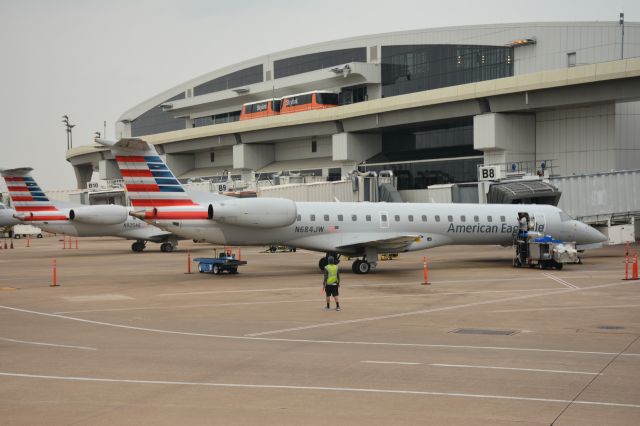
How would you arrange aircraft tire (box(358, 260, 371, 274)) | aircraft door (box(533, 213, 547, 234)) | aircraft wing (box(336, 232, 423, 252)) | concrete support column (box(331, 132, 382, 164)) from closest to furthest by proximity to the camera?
aircraft wing (box(336, 232, 423, 252)), aircraft tire (box(358, 260, 371, 274)), aircraft door (box(533, 213, 547, 234)), concrete support column (box(331, 132, 382, 164))

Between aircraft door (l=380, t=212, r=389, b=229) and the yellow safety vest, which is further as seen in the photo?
aircraft door (l=380, t=212, r=389, b=229)

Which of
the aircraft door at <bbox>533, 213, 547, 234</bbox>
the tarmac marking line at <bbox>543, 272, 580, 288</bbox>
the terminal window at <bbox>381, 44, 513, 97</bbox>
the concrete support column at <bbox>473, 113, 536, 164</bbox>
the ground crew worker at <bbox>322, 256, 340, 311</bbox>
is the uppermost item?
the terminal window at <bbox>381, 44, 513, 97</bbox>

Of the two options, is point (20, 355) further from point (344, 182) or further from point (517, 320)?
point (344, 182)

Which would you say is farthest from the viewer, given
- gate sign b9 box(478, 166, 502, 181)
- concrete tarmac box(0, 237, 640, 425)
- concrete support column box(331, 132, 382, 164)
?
concrete support column box(331, 132, 382, 164)

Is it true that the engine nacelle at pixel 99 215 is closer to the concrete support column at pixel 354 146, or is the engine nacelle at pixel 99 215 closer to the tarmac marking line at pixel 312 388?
the concrete support column at pixel 354 146

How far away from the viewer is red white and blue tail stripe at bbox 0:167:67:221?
47.2 meters

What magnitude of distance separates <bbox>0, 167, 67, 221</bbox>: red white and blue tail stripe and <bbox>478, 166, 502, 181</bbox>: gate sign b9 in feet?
91.9

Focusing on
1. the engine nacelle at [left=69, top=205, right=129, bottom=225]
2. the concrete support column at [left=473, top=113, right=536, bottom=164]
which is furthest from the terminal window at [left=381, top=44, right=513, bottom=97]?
the engine nacelle at [left=69, top=205, right=129, bottom=225]

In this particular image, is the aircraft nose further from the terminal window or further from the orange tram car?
the orange tram car

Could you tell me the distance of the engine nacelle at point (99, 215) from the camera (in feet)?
154

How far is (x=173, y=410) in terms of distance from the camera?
33.4ft

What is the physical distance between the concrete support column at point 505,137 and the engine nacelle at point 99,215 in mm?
28976

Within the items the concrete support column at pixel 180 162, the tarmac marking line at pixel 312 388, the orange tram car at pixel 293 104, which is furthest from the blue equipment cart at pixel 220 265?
the concrete support column at pixel 180 162

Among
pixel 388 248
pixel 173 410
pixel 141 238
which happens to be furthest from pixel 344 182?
pixel 173 410
